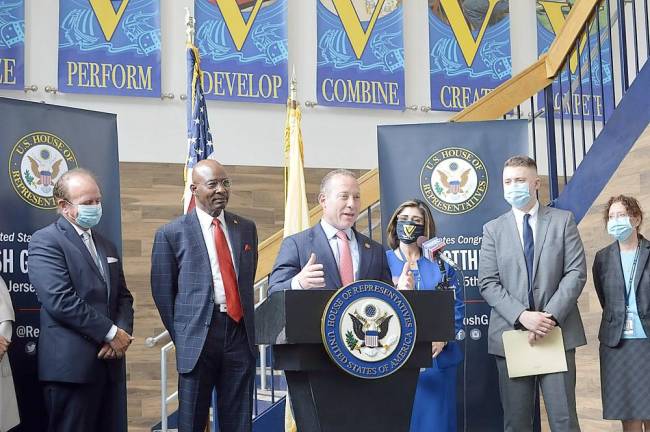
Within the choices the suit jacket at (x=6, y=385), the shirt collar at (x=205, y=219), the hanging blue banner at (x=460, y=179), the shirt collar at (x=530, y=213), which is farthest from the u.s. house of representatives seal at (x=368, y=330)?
the hanging blue banner at (x=460, y=179)

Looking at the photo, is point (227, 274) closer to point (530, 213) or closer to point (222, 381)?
point (222, 381)

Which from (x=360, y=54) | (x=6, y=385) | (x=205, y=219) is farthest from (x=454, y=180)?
(x=360, y=54)

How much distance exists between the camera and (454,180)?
467cm

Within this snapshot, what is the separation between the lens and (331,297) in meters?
2.51

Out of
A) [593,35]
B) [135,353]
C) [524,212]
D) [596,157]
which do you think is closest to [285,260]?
[524,212]

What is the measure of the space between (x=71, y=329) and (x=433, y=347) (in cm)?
148

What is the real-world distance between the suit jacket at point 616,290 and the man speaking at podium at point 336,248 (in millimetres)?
1348

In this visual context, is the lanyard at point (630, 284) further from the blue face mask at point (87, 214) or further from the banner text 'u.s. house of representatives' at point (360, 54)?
the banner text 'u.s. house of representatives' at point (360, 54)

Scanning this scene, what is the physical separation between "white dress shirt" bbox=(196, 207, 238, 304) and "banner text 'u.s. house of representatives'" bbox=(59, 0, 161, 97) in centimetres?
369

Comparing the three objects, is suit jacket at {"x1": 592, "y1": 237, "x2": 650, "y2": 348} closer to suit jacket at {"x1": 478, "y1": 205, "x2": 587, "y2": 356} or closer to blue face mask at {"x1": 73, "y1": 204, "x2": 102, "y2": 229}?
suit jacket at {"x1": 478, "y1": 205, "x2": 587, "y2": 356}

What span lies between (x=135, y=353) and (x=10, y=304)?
3.22 m

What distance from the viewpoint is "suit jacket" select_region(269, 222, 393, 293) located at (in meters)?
2.97

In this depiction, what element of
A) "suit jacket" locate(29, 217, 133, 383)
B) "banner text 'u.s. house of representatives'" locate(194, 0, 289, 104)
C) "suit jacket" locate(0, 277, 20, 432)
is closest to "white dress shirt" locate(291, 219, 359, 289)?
"suit jacket" locate(29, 217, 133, 383)

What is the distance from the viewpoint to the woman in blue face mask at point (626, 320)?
12.7 feet
